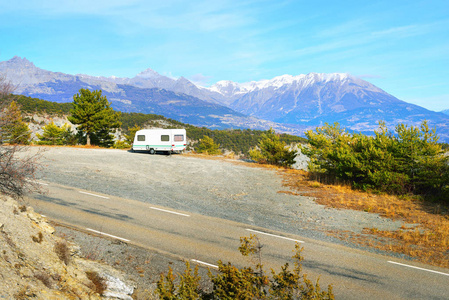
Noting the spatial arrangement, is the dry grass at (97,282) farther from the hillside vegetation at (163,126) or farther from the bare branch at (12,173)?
the hillside vegetation at (163,126)

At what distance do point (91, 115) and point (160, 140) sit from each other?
1414cm

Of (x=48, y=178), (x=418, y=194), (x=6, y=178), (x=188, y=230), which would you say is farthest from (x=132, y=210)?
(x=418, y=194)

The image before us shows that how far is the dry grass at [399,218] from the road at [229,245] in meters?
1.11

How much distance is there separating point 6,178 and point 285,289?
26.6ft

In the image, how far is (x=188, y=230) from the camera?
10250 mm

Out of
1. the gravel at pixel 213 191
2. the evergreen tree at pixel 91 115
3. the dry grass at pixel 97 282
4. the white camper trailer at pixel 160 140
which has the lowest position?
the dry grass at pixel 97 282

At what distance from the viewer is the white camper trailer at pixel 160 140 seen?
30531 millimetres

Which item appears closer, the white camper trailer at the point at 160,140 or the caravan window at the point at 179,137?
the white camper trailer at the point at 160,140

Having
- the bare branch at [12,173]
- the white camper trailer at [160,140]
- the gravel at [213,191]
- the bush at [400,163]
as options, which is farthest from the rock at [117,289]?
the white camper trailer at [160,140]

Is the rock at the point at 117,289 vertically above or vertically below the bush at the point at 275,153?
below

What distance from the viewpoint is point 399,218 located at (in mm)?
12461

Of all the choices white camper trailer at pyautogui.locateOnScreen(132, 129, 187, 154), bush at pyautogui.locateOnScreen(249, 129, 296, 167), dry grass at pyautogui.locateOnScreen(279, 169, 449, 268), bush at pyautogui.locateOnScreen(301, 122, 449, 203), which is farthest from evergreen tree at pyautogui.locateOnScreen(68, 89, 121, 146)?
bush at pyautogui.locateOnScreen(301, 122, 449, 203)

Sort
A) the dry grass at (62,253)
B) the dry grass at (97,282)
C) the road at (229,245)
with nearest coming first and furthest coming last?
the dry grass at (97,282), the dry grass at (62,253), the road at (229,245)

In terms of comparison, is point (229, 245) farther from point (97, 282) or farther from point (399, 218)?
point (399, 218)
